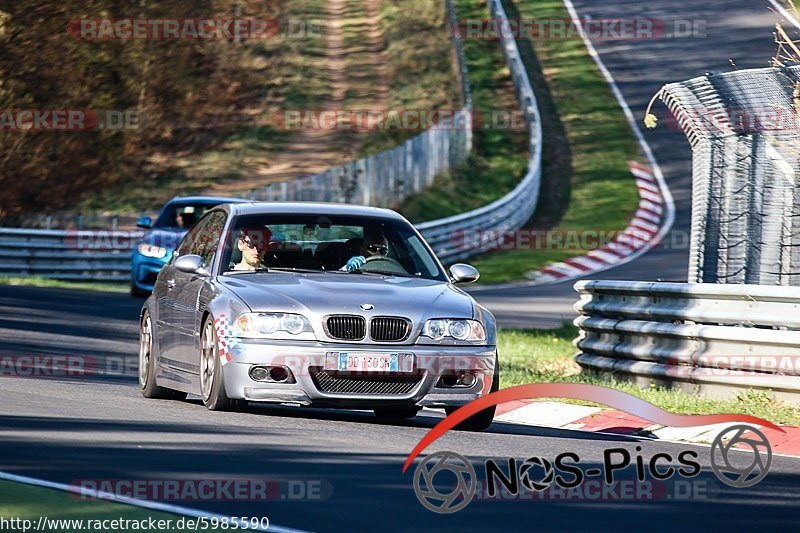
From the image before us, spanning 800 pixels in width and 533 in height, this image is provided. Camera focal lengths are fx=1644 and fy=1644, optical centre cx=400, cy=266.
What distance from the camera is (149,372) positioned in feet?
39.8

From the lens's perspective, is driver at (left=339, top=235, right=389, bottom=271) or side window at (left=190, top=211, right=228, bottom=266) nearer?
driver at (left=339, top=235, right=389, bottom=271)

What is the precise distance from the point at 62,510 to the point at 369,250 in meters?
4.91

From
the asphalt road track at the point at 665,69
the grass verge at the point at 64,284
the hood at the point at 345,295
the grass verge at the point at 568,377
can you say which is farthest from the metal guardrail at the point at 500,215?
the hood at the point at 345,295

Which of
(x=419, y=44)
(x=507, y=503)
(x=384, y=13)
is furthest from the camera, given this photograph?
(x=384, y=13)

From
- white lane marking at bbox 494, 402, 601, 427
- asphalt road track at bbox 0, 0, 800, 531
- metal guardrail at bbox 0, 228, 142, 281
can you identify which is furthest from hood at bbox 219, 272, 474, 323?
metal guardrail at bbox 0, 228, 142, 281

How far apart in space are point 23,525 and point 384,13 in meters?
61.5

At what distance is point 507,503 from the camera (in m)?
7.75

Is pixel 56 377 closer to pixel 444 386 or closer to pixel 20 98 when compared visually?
pixel 444 386

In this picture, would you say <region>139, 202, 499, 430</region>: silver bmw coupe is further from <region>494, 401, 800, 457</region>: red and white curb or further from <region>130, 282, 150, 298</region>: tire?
<region>130, 282, 150, 298</region>: tire

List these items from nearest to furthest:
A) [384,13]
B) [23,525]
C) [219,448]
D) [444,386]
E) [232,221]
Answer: [23,525] < [219,448] < [444,386] < [232,221] < [384,13]

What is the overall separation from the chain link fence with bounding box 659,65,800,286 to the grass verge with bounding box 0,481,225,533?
728cm

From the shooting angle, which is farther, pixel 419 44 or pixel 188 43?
pixel 419 44

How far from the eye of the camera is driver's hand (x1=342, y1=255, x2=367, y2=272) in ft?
37.6

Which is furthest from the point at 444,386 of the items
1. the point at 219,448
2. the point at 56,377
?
the point at 56,377
